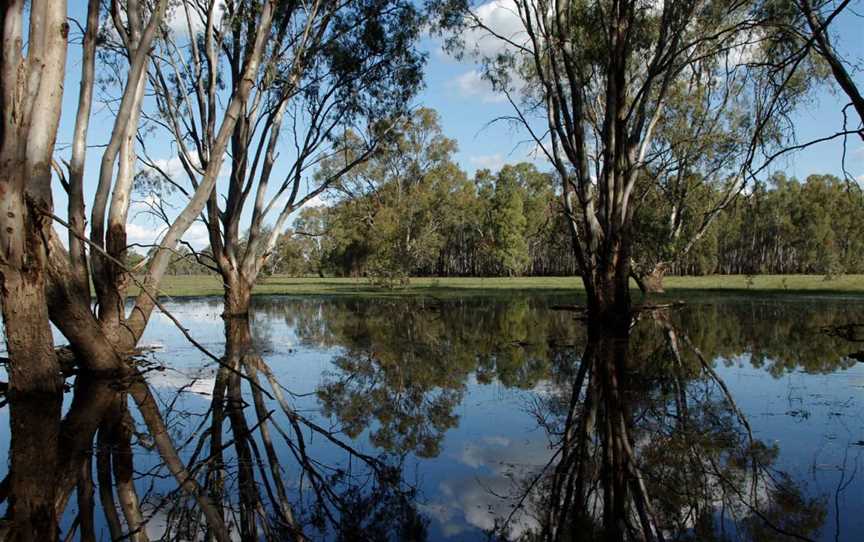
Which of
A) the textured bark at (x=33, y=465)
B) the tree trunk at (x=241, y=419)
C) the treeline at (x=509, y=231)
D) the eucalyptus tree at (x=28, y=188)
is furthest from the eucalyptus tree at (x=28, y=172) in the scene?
the treeline at (x=509, y=231)

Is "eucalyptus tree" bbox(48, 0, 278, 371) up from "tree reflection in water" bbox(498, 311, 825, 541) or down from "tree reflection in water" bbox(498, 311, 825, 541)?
up

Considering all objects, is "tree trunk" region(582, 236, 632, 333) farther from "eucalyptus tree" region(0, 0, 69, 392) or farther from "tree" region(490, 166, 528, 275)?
"tree" region(490, 166, 528, 275)

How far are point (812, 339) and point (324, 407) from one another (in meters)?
9.03

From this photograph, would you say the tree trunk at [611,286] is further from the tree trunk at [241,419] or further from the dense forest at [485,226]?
the dense forest at [485,226]

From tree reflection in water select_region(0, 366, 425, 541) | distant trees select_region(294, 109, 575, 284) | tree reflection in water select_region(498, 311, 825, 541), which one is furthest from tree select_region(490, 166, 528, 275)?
tree reflection in water select_region(0, 366, 425, 541)

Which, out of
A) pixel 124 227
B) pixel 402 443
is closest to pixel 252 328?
pixel 124 227

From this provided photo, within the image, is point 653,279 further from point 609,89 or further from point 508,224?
point 508,224

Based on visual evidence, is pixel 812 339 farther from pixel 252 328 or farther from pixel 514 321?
pixel 252 328

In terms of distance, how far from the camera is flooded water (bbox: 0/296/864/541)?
10.7 feet

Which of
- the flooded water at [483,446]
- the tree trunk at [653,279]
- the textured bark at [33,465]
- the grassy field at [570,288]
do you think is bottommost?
the flooded water at [483,446]

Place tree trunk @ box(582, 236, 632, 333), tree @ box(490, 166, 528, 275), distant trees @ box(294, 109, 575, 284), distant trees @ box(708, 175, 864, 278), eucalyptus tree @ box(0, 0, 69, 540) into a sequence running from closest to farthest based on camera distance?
eucalyptus tree @ box(0, 0, 69, 540), tree trunk @ box(582, 236, 632, 333), distant trees @ box(294, 109, 575, 284), distant trees @ box(708, 175, 864, 278), tree @ box(490, 166, 528, 275)

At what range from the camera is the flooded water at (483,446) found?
129 inches

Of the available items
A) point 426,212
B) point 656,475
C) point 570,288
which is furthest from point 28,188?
point 426,212

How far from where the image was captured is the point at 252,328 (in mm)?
14352
